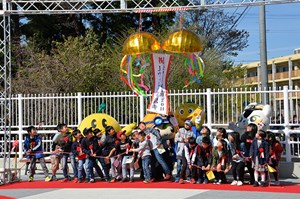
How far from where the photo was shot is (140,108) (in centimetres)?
1652

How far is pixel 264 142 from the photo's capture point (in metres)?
12.8

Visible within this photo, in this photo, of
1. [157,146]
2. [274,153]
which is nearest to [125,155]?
[157,146]

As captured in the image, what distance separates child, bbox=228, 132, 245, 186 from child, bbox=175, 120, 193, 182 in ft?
3.78

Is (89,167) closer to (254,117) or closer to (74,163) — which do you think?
(74,163)

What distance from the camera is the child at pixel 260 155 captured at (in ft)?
42.0

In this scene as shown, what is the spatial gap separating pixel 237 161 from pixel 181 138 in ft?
5.40

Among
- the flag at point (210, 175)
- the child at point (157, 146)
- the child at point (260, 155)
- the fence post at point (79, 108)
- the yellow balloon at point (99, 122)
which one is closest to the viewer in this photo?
the child at point (260, 155)

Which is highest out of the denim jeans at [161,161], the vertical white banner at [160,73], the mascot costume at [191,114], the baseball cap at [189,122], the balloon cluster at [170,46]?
the balloon cluster at [170,46]

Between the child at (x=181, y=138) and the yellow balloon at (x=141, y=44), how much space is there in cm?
228

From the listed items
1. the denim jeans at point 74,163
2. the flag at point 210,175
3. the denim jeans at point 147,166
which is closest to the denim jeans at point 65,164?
the denim jeans at point 74,163

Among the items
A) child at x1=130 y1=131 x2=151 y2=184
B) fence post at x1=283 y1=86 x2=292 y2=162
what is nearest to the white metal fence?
fence post at x1=283 y1=86 x2=292 y2=162

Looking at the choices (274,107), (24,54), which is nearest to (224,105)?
(274,107)

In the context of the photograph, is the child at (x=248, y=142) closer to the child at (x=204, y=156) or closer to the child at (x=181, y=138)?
the child at (x=204, y=156)

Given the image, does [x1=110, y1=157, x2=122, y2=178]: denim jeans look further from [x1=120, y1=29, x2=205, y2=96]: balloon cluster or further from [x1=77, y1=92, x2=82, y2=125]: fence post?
[x1=77, y1=92, x2=82, y2=125]: fence post
